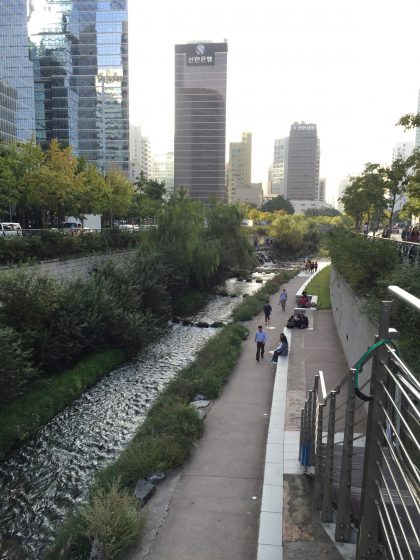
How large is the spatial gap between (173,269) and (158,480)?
66.3 feet

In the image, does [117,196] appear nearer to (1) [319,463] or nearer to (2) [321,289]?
(2) [321,289]

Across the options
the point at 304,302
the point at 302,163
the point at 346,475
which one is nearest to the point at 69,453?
the point at 346,475

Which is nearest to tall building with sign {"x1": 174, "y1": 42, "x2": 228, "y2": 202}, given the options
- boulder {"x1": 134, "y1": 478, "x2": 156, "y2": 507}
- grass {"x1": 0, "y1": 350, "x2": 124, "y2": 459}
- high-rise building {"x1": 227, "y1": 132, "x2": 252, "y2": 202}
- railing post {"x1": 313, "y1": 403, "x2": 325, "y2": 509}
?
high-rise building {"x1": 227, "y1": 132, "x2": 252, "y2": 202}

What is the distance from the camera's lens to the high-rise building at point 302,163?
177 meters

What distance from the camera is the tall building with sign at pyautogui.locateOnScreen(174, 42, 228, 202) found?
380ft

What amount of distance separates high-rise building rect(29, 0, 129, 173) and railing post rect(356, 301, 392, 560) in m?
106

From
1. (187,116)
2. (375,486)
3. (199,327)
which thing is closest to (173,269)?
(199,327)

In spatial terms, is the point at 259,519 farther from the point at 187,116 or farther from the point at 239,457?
the point at 187,116

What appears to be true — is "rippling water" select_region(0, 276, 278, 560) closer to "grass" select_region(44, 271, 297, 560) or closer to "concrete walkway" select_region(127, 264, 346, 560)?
"grass" select_region(44, 271, 297, 560)

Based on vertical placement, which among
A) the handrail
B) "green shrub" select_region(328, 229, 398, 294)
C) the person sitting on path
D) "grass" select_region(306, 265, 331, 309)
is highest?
the handrail

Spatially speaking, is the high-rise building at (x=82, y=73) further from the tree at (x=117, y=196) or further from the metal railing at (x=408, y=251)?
the metal railing at (x=408, y=251)

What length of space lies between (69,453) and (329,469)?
8.14 metres

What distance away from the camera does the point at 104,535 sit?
22.2 feet

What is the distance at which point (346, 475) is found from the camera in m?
4.91
